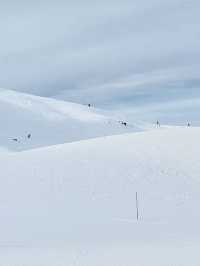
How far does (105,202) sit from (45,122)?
9515cm

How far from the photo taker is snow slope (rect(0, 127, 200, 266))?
14375 mm

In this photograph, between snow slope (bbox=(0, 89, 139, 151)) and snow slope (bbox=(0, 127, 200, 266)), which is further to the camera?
snow slope (bbox=(0, 89, 139, 151))

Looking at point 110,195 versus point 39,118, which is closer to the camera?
point 110,195

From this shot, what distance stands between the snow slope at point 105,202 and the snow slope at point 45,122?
6213 cm

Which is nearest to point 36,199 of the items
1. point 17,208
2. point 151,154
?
point 17,208

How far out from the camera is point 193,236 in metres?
17.0

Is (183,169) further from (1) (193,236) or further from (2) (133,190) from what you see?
(1) (193,236)

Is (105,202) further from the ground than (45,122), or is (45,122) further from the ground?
(45,122)

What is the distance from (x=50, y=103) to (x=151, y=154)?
109183 mm

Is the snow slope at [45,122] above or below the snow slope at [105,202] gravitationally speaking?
above

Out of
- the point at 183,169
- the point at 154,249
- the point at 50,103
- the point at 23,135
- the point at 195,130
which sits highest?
the point at 50,103

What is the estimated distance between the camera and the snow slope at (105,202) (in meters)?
14.4

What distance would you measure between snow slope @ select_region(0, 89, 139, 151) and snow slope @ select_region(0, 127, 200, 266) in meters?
62.1

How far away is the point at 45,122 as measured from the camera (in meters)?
117
